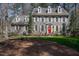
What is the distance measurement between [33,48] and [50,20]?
40 cm

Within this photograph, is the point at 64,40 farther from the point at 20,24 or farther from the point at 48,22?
the point at 20,24

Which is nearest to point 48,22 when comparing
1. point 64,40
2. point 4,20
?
point 64,40

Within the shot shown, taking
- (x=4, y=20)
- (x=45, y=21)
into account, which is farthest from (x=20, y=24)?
(x=45, y=21)

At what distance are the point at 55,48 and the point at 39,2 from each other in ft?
1.97

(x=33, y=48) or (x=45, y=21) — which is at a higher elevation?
(x=45, y=21)

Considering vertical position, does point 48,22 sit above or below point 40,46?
above

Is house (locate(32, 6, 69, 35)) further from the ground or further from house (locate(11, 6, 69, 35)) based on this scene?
the ground

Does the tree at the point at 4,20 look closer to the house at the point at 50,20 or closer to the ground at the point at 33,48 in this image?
the ground at the point at 33,48

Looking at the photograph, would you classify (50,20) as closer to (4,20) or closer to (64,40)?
(64,40)

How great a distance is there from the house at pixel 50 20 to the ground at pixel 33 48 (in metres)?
0.15

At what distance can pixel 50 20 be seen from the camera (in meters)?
3.60

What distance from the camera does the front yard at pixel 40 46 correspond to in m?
3.57

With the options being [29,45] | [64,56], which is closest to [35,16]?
[29,45]

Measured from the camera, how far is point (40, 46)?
360cm
